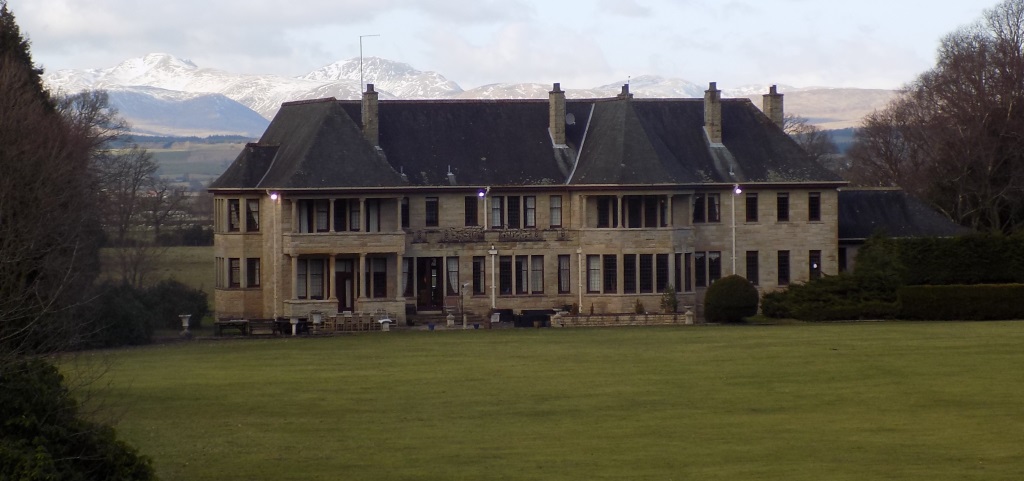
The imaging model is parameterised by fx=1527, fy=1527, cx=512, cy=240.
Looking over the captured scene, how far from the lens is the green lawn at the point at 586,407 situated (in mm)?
28109

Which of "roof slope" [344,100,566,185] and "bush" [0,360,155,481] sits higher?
"roof slope" [344,100,566,185]

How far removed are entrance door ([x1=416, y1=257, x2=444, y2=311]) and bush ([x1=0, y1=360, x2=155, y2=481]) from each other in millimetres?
44264

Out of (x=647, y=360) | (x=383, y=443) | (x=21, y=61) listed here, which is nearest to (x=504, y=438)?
(x=383, y=443)

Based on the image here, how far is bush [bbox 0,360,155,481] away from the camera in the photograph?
68.5ft

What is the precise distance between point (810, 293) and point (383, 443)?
35.9 m

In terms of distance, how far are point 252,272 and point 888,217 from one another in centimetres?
2973

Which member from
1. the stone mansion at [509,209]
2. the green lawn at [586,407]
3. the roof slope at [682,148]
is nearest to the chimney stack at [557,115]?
the stone mansion at [509,209]

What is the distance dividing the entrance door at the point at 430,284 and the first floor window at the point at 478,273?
144 cm

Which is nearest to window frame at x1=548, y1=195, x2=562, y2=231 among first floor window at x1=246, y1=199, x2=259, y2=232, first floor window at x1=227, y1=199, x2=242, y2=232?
first floor window at x1=246, y1=199, x2=259, y2=232

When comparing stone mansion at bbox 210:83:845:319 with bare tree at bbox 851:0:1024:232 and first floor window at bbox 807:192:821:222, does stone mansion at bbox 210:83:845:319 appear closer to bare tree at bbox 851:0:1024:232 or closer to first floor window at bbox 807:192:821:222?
first floor window at bbox 807:192:821:222

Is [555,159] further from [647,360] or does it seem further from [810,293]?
[647,360]

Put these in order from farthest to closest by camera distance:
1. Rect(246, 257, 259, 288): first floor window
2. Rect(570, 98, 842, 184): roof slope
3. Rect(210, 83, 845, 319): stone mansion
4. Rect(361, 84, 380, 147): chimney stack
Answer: Rect(361, 84, 380, 147): chimney stack, Rect(570, 98, 842, 184): roof slope, Rect(246, 257, 259, 288): first floor window, Rect(210, 83, 845, 319): stone mansion

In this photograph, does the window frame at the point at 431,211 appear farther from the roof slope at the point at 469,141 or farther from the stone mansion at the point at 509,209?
the roof slope at the point at 469,141

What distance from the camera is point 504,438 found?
31312mm
